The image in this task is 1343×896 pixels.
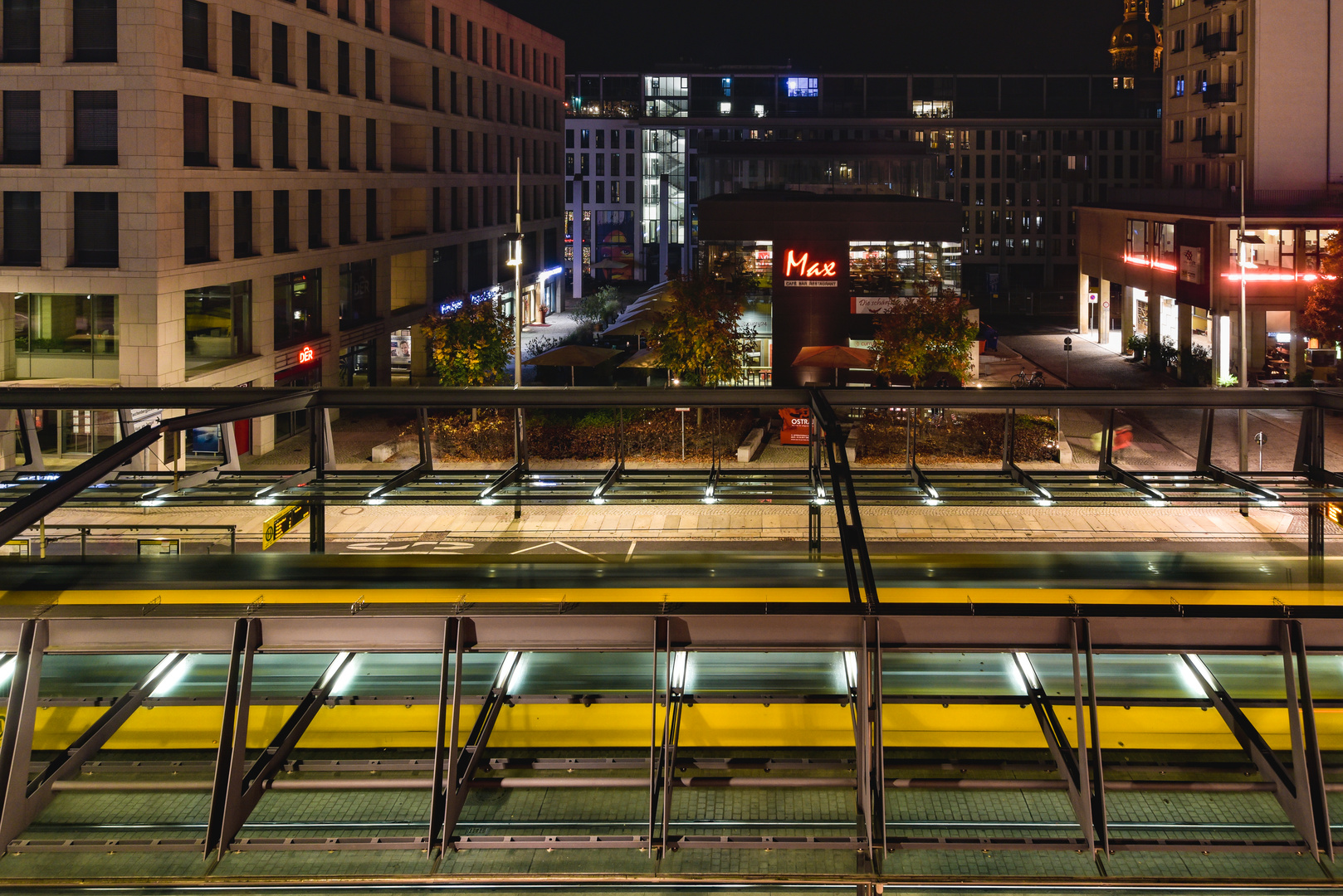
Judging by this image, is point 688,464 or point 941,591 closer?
point 941,591

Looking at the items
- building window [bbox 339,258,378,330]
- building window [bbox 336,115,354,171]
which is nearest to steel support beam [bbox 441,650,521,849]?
building window [bbox 339,258,378,330]

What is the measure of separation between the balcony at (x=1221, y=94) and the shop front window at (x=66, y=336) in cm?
4766

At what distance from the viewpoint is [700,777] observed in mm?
5934

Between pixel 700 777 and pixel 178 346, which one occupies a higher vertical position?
pixel 178 346

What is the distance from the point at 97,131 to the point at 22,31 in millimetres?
2929

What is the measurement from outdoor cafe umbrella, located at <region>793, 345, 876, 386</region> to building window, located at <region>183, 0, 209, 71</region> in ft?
58.6

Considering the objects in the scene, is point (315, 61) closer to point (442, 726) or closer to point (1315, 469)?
point (1315, 469)

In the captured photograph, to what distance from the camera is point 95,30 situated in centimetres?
2806

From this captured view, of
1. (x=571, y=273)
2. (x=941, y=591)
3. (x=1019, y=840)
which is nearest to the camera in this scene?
(x=1019, y=840)

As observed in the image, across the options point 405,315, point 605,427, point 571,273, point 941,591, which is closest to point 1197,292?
point 605,427

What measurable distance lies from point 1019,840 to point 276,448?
30.9m

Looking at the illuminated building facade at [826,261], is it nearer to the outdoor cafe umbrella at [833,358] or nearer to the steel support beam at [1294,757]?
the outdoor cafe umbrella at [833,358]

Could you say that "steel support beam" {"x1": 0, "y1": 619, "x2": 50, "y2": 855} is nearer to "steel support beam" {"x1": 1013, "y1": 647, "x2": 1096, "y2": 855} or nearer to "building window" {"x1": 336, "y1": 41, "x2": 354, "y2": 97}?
"steel support beam" {"x1": 1013, "y1": 647, "x2": 1096, "y2": 855}

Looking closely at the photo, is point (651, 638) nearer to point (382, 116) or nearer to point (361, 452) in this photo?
point (361, 452)
